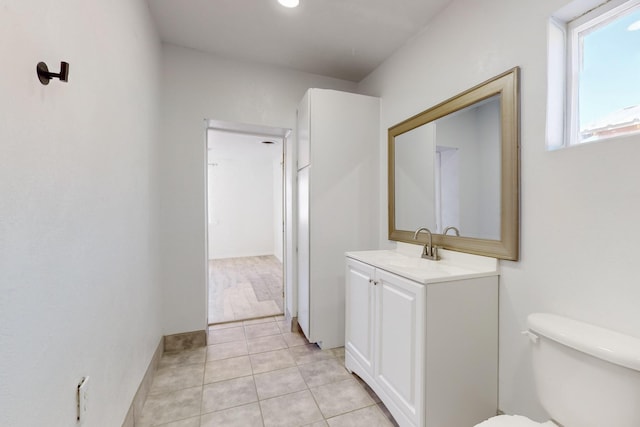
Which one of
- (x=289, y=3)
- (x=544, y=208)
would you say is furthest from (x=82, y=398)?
(x=289, y=3)

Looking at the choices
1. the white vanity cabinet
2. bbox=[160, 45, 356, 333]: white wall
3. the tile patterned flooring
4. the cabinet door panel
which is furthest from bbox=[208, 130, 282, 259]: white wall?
the white vanity cabinet

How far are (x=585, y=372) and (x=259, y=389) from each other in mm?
1736

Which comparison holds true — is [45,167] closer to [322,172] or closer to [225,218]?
[322,172]

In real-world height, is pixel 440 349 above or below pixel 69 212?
below

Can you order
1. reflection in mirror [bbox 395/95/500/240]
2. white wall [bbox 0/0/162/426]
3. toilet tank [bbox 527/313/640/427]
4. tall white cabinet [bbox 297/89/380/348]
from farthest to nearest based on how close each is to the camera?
tall white cabinet [bbox 297/89/380/348], reflection in mirror [bbox 395/95/500/240], toilet tank [bbox 527/313/640/427], white wall [bbox 0/0/162/426]

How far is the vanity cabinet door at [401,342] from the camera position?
4.47 ft

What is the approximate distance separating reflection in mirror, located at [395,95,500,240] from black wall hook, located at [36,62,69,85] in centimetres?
183

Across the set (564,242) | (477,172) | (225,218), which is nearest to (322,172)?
(477,172)

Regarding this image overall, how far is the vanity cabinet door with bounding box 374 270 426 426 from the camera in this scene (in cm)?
136

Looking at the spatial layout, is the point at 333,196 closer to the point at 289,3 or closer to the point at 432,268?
the point at 432,268

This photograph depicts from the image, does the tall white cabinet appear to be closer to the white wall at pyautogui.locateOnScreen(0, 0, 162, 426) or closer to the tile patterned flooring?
the tile patterned flooring

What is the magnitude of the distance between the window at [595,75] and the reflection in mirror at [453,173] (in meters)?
0.26

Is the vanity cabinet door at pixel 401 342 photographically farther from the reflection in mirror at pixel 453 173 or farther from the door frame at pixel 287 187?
the door frame at pixel 287 187

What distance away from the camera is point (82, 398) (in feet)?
3.15
